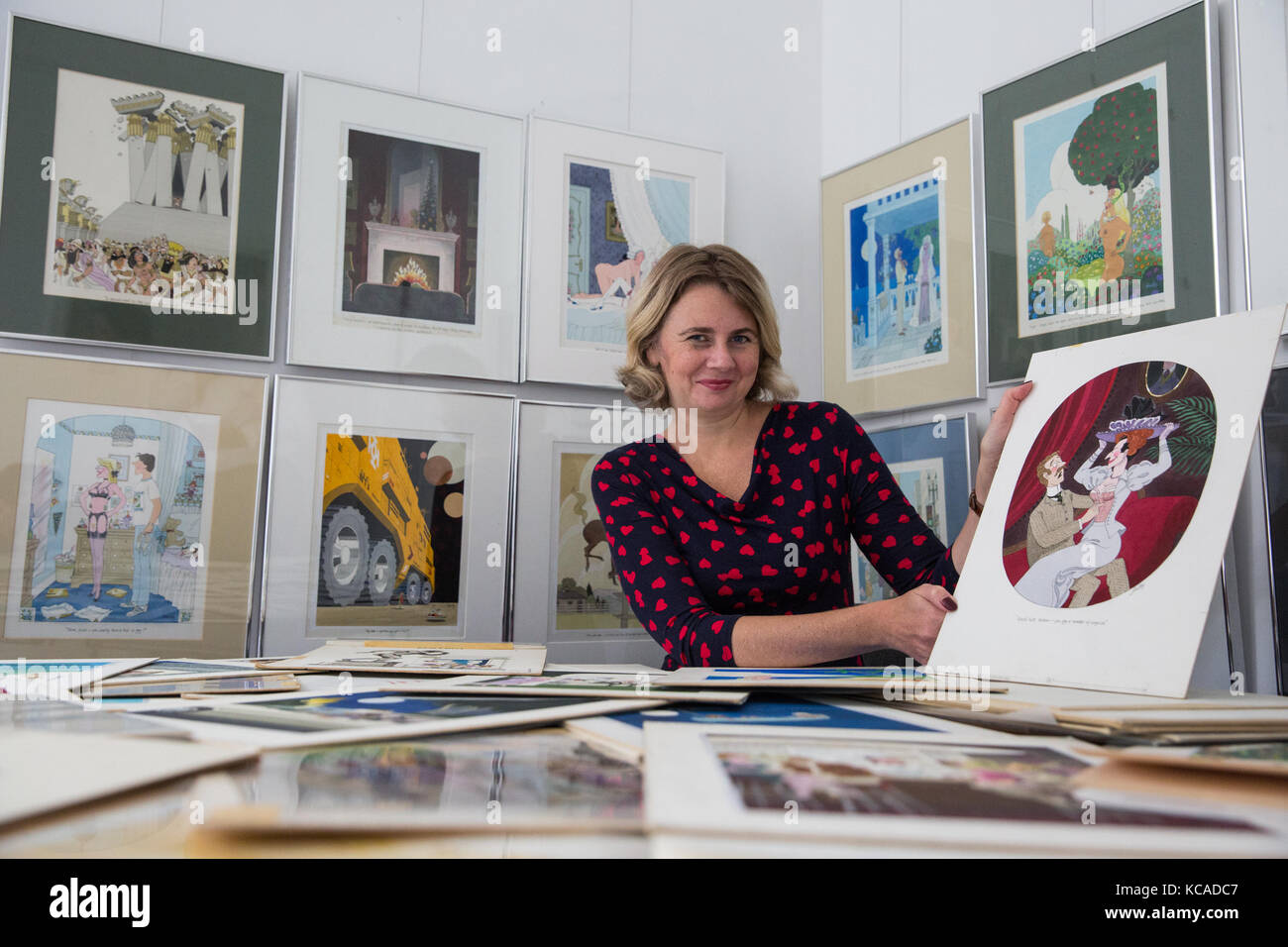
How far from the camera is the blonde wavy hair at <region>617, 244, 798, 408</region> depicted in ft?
4.68

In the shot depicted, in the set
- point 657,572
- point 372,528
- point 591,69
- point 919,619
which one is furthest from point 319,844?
point 591,69

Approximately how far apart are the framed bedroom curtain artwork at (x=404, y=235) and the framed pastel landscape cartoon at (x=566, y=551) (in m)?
0.17

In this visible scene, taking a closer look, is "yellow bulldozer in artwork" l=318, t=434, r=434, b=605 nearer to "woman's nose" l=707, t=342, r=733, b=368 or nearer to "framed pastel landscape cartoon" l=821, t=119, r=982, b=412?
"woman's nose" l=707, t=342, r=733, b=368

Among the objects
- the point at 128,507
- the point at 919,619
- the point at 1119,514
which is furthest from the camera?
the point at 128,507

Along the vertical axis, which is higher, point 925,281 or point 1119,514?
point 925,281

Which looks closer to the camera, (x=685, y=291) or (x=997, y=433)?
(x=997, y=433)

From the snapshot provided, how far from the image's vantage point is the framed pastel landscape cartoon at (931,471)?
1598mm

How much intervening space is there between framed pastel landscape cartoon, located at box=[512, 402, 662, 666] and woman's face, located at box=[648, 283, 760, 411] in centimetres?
41

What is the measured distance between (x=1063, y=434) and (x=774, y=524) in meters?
0.52

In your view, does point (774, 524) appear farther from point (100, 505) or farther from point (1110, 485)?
point (100, 505)

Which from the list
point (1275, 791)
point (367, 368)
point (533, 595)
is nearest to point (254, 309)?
point (367, 368)

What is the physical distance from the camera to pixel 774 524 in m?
1.32

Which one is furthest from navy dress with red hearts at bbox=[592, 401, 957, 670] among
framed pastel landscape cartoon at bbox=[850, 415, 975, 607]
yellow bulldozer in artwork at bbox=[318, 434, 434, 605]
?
yellow bulldozer in artwork at bbox=[318, 434, 434, 605]
